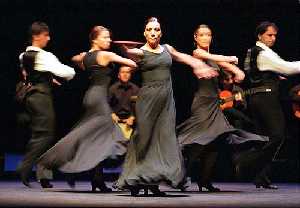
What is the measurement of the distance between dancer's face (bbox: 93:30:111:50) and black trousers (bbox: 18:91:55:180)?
0.79 meters

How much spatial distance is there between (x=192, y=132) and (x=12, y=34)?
154 inches

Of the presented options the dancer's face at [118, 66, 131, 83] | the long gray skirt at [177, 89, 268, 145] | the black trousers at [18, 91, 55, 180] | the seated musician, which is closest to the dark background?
the dancer's face at [118, 66, 131, 83]

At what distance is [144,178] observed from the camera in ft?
17.8

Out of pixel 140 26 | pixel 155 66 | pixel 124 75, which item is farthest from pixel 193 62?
pixel 140 26

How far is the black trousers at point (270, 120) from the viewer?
6512mm

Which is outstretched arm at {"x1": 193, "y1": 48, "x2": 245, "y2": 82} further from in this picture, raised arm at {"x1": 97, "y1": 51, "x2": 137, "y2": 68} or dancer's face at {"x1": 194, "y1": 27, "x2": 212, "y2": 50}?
raised arm at {"x1": 97, "y1": 51, "x2": 137, "y2": 68}

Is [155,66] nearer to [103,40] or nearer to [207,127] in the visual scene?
[103,40]

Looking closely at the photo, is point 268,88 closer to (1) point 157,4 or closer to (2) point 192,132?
(2) point 192,132

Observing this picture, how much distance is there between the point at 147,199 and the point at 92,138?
3.24 feet

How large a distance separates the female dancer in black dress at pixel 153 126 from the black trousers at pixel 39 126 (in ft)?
4.29


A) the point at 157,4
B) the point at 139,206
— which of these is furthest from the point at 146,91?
the point at 157,4

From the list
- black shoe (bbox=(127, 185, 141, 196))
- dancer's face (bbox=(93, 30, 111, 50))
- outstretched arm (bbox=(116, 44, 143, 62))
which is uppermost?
dancer's face (bbox=(93, 30, 111, 50))

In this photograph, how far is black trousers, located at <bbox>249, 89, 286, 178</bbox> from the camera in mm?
6512

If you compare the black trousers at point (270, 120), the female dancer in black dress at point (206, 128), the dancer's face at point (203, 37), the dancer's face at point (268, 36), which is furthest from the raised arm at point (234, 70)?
the dancer's face at point (268, 36)
